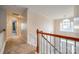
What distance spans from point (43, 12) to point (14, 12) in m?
0.48

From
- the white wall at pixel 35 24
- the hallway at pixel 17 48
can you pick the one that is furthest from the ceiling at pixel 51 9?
the hallway at pixel 17 48

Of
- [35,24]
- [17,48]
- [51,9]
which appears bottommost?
[17,48]

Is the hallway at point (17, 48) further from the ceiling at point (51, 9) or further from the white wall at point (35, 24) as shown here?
the ceiling at point (51, 9)

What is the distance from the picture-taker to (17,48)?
1.85 m

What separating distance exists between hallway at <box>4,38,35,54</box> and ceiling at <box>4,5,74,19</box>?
1.77 ft

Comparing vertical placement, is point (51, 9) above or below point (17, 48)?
above

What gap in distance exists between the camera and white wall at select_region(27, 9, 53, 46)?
1820mm

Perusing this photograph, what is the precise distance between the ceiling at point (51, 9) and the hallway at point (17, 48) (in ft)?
1.77

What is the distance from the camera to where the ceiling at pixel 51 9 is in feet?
5.81

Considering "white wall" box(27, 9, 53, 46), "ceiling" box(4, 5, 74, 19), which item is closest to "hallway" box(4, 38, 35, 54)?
"white wall" box(27, 9, 53, 46)

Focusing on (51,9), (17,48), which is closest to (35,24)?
Answer: (51,9)

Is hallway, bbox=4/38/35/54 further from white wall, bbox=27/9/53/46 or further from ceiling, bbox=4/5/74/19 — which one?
ceiling, bbox=4/5/74/19

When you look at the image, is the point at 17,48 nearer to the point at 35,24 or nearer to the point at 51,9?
the point at 35,24

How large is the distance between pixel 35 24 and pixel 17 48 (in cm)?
50
